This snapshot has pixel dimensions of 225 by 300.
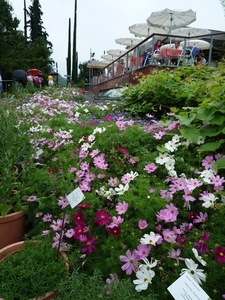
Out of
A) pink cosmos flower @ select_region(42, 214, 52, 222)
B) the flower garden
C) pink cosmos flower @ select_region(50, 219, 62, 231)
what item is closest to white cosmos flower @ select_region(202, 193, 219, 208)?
the flower garden

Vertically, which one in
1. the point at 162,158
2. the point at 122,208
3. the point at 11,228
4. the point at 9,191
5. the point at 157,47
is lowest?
the point at 11,228

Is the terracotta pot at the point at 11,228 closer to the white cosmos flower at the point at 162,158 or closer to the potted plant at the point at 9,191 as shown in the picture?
the potted plant at the point at 9,191

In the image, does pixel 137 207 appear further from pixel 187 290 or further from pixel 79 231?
pixel 187 290

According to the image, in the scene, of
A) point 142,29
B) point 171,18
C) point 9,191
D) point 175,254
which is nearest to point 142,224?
point 175,254

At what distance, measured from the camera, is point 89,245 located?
1.45 m

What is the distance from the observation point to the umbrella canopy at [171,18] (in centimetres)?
1085

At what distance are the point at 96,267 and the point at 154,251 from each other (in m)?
0.32

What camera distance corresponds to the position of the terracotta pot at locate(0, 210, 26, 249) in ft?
6.13

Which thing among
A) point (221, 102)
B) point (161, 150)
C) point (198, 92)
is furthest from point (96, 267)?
point (198, 92)

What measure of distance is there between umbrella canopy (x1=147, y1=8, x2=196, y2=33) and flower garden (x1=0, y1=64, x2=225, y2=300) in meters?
9.76

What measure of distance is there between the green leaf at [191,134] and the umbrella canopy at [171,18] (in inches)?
399

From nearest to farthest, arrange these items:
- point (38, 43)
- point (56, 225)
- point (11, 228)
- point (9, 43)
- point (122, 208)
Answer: point (122, 208) → point (56, 225) → point (11, 228) → point (9, 43) → point (38, 43)

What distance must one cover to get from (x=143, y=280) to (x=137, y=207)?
45cm

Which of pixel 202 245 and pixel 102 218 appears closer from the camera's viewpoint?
pixel 202 245
